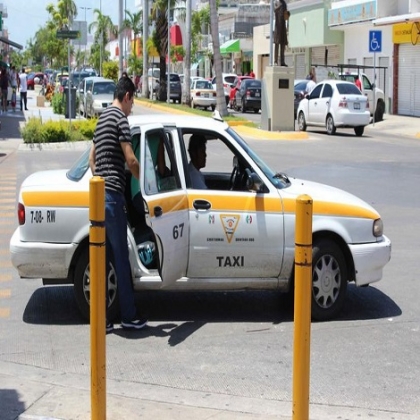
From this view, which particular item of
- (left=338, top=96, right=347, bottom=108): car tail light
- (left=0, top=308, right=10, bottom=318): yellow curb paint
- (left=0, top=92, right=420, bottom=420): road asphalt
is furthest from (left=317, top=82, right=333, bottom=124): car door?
(left=0, top=92, right=420, bottom=420): road asphalt

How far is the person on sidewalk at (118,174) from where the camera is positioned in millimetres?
7152

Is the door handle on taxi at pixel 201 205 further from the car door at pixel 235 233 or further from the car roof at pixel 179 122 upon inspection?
the car roof at pixel 179 122

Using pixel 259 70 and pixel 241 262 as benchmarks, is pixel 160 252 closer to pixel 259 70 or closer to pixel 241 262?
pixel 241 262

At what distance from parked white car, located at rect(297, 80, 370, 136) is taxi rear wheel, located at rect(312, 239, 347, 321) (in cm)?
2136

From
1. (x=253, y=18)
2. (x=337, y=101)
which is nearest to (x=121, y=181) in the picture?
(x=337, y=101)

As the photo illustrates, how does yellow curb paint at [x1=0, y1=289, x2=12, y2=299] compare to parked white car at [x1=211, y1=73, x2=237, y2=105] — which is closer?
yellow curb paint at [x1=0, y1=289, x2=12, y2=299]

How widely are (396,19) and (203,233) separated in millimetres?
33006

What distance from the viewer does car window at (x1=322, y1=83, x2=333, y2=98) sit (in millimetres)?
29609

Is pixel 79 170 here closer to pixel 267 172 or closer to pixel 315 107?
pixel 267 172

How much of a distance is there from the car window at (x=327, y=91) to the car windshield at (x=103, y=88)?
11.2 meters

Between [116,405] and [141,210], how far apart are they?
2424mm

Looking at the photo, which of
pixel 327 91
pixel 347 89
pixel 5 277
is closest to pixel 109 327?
pixel 5 277

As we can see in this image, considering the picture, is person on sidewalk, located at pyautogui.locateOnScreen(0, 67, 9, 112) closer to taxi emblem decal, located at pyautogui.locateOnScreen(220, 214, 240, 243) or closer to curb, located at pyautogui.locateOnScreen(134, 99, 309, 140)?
curb, located at pyautogui.locateOnScreen(134, 99, 309, 140)

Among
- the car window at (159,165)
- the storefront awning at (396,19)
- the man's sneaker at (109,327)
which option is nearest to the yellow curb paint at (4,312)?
the man's sneaker at (109,327)
